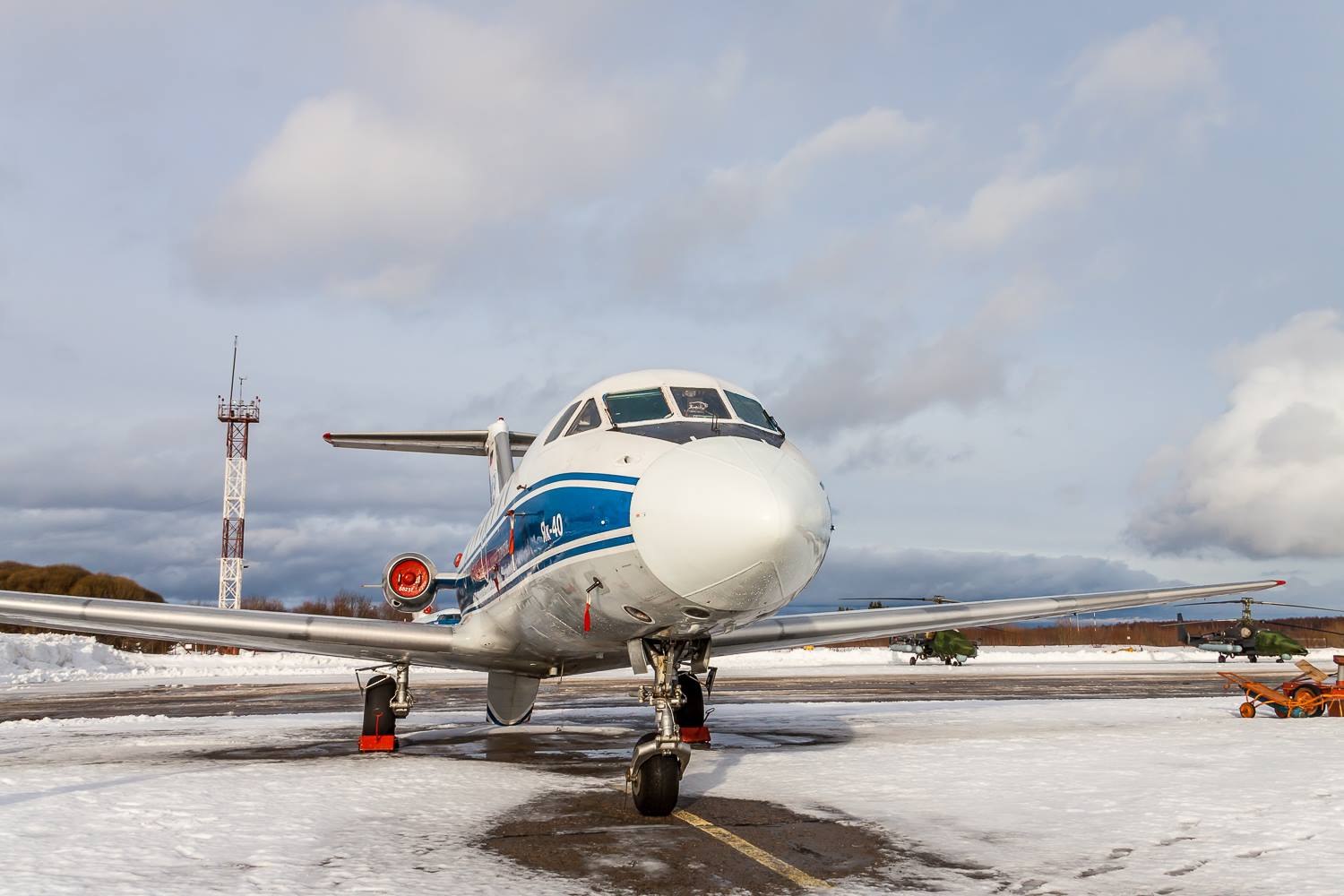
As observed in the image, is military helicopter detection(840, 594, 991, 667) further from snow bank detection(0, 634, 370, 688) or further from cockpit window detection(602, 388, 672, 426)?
cockpit window detection(602, 388, 672, 426)

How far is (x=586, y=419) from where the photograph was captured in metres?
8.55

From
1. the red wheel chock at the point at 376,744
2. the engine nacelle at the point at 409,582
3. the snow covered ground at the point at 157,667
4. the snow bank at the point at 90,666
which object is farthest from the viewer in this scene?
the snow bank at the point at 90,666

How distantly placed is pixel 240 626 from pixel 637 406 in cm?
658

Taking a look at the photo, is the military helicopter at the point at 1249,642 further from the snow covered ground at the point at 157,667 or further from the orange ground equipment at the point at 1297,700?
the orange ground equipment at the point at 1297,700

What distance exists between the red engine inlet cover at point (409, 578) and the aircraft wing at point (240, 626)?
84.2 inches

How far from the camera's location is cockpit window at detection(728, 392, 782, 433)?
316 inches

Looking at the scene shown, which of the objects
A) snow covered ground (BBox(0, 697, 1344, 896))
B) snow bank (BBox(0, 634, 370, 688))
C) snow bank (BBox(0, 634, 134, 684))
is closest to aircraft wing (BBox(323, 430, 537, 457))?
snow covered ground (BBox(0, 697, 1344, 896))

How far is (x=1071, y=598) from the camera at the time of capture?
14.2 meters

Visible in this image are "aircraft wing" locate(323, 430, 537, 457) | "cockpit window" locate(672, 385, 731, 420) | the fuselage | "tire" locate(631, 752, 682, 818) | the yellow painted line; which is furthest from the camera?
"aircraft wing" locate(323, 430, 537, 457)

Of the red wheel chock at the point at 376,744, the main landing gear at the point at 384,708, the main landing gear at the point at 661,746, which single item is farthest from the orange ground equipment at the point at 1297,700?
the red wheel chock at the point at 376,744

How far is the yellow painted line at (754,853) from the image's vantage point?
519 cm

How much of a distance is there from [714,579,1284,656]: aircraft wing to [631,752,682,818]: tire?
13.4 feet

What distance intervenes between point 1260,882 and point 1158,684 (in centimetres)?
2419

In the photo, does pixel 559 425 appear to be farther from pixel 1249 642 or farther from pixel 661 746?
pixel 1249 642
